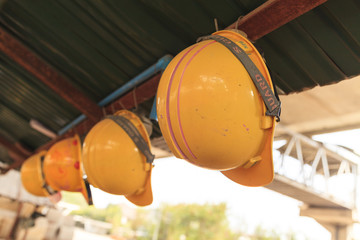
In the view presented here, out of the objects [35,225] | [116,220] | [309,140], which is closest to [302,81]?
[309,140]

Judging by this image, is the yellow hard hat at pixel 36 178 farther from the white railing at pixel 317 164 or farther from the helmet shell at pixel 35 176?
the white railing at pixel 317 164

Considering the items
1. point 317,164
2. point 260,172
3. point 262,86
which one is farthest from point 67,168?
point 317,164

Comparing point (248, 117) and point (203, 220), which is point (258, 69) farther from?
point (203, 220)

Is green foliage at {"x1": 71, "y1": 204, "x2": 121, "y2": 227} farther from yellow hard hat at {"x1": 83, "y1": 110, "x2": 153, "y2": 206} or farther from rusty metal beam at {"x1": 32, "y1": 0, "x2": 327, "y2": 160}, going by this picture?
rusty metal beam at {"x1": 32, "y1": 0, "x2": 327, "y2": 160}

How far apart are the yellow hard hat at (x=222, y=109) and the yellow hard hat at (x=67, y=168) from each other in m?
1.86

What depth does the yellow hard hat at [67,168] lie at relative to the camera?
2.83 metres

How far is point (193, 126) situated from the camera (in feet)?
3.66

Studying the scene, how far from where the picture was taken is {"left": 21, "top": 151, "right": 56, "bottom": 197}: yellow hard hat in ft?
12.4

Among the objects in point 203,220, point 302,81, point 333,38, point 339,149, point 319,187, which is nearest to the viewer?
point 333,38

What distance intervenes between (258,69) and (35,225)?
8.46 m

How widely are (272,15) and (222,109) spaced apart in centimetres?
68

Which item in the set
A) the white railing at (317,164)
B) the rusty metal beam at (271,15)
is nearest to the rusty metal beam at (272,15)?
the rusty metal beam at (271,15)

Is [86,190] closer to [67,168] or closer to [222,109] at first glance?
[67,168]

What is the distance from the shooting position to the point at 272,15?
1.51 m
